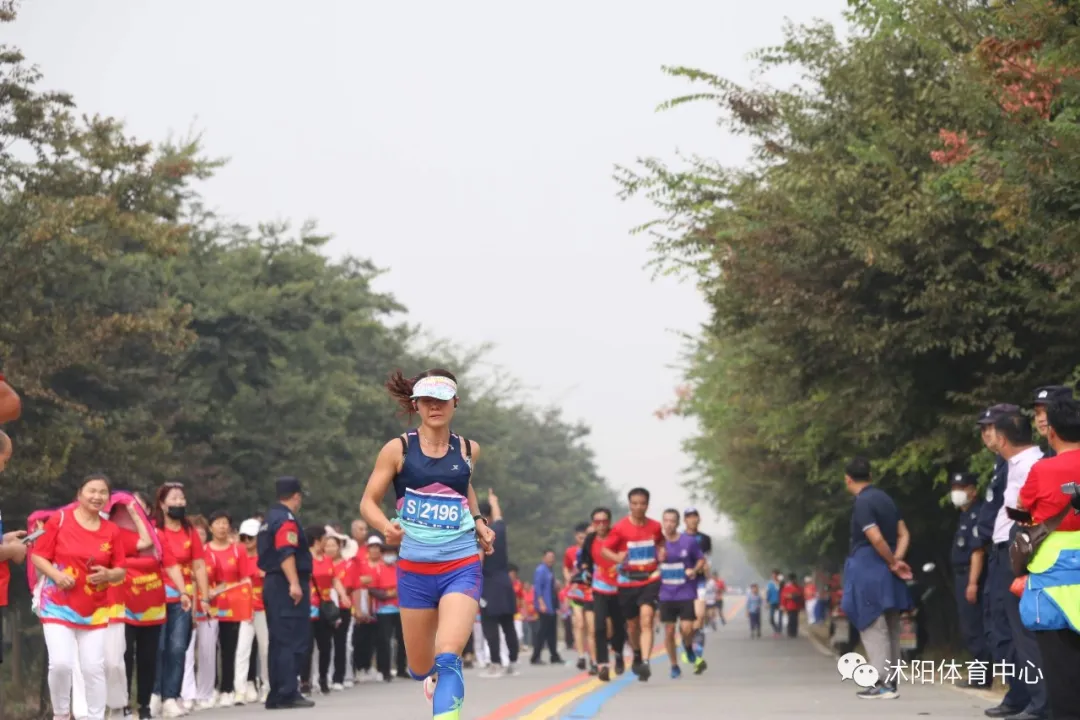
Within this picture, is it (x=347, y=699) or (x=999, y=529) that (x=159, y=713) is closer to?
(x=347, y=699)

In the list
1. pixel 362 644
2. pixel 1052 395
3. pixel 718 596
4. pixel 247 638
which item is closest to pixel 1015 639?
pixel 1052 395

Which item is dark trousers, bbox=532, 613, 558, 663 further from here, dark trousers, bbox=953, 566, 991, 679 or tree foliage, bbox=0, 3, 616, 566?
dark trousers, bbox=953, 566, 991, 679

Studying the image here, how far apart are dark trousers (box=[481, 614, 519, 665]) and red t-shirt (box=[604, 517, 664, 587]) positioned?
477cm

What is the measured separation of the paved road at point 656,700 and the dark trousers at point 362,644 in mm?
710

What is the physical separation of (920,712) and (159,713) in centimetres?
718

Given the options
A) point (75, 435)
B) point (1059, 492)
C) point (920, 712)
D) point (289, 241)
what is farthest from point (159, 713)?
point (289, 241)

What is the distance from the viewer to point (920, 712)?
44.0 feet

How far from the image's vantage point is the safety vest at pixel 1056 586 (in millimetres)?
9250

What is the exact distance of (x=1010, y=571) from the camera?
12844 millimetres

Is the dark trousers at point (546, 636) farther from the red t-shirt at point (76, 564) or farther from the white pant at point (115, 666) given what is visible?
the red t-shirt at point (76, 564)

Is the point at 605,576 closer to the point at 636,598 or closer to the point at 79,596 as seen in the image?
the point at 636,598

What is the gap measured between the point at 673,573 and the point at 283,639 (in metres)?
6.58

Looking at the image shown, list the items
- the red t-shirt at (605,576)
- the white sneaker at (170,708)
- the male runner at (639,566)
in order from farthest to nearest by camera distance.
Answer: the red t-shirt at (605,576) < the male runner at (639,566) < the white sneaker at (170,708)

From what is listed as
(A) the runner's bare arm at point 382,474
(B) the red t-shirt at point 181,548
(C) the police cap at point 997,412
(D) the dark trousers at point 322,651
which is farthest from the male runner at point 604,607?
(A) the runner's bare arm at point 382,474
